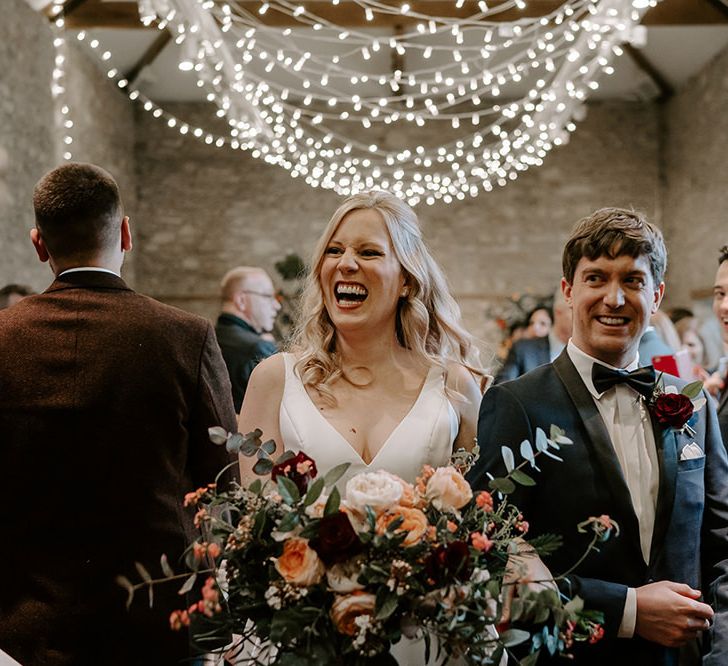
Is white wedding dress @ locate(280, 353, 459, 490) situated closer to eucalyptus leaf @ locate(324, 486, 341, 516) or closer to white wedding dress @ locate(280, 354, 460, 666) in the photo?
white wedding dress @ locate(280, 354, 460, 666)

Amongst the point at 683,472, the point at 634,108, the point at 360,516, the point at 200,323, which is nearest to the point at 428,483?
the point at 360,516

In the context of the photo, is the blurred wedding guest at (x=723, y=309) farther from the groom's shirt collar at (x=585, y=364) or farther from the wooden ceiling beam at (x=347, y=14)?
the wooden ceiling beam at (x=347, y=14)

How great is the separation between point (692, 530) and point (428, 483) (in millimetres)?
793

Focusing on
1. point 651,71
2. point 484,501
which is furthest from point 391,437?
point 651,71

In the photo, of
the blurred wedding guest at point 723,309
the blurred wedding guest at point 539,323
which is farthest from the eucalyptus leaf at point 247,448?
the blurred wedding guest at point 539,323

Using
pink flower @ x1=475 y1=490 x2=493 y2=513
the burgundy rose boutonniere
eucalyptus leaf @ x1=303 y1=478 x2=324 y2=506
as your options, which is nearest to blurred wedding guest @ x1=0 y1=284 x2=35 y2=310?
the burgundy rose boutonniere

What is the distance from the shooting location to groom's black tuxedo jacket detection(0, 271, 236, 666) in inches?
80.3

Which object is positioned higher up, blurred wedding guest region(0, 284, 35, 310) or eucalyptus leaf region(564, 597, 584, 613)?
blurred wedding guest region(0, 284, 35, 310)

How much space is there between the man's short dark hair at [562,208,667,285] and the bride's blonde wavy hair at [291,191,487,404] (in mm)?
499

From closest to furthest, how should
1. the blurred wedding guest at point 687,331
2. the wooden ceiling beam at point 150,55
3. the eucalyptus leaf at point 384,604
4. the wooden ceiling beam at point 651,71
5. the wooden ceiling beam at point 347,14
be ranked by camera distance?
the eucalyptus leaf at point 384,604 → the blurred wedding guest at point 687,331 → the wooden ceiling beam at point 347,14 → the wooden ceiling beam at point 150,55 → the wooden ceiling beam at point 651,71

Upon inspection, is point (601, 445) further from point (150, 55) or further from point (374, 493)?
point (150, 55)

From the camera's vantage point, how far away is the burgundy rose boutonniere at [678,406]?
6.44 ft

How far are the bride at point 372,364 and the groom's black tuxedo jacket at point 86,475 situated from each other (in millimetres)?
336

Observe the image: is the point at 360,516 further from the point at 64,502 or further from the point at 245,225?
the point at 245,225
